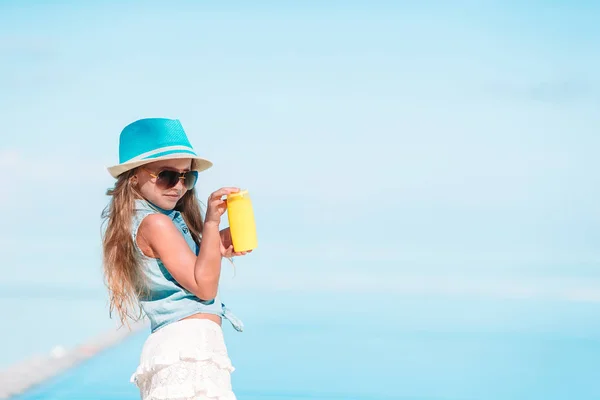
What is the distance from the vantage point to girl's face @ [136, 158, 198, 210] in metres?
3.16

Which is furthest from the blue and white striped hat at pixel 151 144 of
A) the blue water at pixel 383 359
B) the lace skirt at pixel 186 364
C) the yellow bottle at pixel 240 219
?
the blue water at pixel 383 359

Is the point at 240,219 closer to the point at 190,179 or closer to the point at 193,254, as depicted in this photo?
the point at 193,254

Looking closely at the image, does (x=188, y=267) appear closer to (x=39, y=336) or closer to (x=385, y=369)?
(x=385, y=369)

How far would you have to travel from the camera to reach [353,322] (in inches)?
514

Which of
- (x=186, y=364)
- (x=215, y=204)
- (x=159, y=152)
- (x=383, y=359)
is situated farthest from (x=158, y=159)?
(x=383, y=359)

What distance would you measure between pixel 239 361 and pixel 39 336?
2.12 metres

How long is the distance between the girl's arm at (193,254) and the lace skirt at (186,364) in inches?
5.2

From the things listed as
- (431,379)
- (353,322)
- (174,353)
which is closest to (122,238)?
(174,353)

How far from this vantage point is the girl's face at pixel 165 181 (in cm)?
316

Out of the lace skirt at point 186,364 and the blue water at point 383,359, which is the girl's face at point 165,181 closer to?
the lace skirt at point 186,364

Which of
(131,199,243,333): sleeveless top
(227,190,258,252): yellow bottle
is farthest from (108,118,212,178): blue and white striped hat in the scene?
(227,190,258,252): yellow bottle

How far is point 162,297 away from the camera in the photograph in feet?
10.3

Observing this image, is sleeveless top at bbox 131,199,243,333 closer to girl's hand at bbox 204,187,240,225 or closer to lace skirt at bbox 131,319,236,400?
lace skirt at bbox 131,319,236,400

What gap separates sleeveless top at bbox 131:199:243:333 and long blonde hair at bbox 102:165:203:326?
3 centimetres
